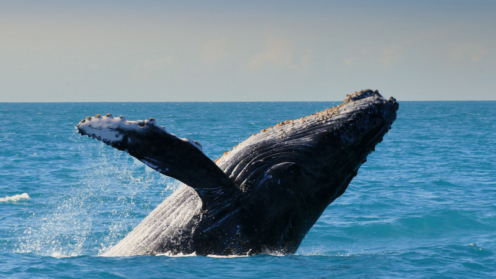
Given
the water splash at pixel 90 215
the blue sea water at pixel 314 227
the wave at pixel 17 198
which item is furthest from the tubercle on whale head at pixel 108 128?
the wave at pixel 17 198

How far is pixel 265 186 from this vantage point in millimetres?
6500

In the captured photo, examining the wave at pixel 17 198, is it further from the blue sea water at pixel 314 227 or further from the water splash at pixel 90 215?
the water splash at pixel 90 215

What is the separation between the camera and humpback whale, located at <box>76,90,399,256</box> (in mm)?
6363

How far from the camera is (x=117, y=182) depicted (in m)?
21.6

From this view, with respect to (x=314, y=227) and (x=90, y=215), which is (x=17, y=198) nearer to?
(x=90, y=215)

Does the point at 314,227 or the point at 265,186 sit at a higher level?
the point at 265,186

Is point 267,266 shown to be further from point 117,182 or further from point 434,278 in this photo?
point 117,182

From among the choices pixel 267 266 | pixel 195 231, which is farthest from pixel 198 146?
pixel 267 266

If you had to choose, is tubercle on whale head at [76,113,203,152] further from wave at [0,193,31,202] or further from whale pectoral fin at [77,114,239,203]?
wave at [0,193,31,202]

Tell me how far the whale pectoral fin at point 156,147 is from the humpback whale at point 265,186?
16mm

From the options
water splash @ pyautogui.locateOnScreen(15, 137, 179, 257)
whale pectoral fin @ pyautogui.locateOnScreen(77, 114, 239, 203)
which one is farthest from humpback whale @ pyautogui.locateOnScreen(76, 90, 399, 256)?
water splash @ pyautogui.locateOnScreen(15, 137, 179, 257)

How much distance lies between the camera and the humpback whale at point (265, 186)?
6363 millimetres

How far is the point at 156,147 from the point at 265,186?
1615mm

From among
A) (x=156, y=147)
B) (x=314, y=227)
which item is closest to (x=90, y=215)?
(x=314, y=227)
